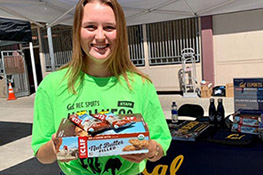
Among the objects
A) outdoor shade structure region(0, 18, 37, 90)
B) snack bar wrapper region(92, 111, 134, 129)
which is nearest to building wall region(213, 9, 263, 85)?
outdoor shade structure region(0, 18, 37, 90)

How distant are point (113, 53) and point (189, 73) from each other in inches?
326

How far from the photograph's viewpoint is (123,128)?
0.97 m

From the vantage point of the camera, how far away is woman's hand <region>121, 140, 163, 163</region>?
0.97 m

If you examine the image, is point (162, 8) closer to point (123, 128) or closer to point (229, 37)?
point (229, 37)

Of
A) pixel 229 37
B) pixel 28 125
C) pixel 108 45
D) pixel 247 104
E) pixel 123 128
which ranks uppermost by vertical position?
pixel 229 37

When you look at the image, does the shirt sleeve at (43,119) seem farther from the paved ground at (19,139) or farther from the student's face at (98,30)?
the paved ground at (19,139)

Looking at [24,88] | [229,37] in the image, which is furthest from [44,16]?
[24,88]

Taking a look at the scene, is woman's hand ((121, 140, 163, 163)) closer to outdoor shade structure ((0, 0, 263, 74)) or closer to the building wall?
outdoor shade structure ((0, 0, 263, 74))

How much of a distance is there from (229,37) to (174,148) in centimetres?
708

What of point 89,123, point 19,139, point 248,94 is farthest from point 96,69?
point 19,139

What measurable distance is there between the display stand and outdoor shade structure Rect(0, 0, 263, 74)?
2.89 metres

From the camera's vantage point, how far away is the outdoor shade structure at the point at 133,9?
14.9 ft

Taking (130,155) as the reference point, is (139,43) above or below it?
above

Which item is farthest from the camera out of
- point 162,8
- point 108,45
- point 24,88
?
point 24,88
